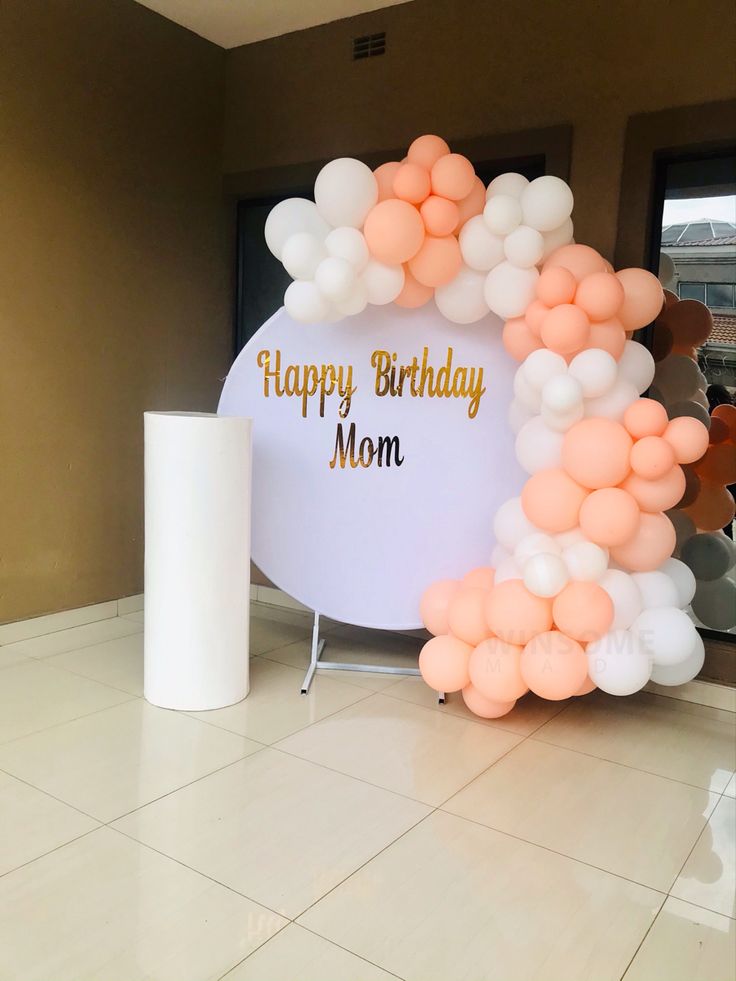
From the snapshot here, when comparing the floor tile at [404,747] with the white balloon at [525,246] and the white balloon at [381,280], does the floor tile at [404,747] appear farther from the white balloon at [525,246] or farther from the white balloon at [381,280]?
the white balloon at [525,246]

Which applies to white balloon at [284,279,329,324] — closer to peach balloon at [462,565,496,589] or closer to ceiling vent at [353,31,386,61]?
peach balloon at [462,565,496,589]

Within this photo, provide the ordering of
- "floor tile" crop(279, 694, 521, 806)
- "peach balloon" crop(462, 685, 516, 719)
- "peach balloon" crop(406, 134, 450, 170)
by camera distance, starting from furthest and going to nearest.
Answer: "peach balloon" crop(462, 685, 516, 719) → "peach balloon" crop(406, 134, 450, 170) → "floor tile" crop(279, 694, 521, 806)

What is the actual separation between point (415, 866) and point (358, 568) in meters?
1.21

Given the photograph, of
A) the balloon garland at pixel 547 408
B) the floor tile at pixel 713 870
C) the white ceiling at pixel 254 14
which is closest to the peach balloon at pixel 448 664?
the balloon garland at pixel 547 408

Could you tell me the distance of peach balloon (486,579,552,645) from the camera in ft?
7.67

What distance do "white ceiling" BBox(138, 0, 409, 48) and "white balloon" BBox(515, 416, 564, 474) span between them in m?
1.86

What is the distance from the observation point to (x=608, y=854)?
1.90 meters

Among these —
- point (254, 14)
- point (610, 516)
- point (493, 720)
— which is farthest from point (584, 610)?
point (254, 14)

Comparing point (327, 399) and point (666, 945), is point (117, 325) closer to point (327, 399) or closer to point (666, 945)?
point (327, 399)

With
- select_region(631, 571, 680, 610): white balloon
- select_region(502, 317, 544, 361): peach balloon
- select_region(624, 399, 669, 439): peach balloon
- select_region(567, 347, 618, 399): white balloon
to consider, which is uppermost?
select_region(502, 317, 544, 361): peach balloon

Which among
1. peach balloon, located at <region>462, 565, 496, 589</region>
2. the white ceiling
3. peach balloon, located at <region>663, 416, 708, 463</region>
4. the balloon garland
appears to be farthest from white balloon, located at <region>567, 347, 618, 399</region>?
the white ceiling

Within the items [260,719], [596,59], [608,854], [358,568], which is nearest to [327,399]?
[358,568]

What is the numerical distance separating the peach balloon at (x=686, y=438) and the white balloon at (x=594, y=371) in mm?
215

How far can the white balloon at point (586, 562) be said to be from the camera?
2.30 metres
